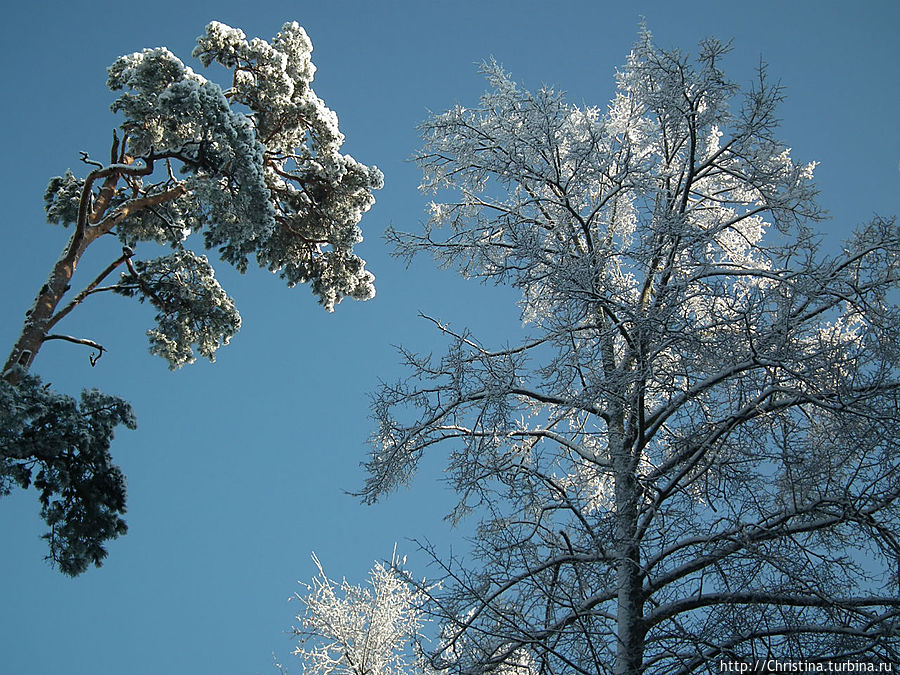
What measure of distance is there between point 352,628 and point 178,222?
25.8 ft

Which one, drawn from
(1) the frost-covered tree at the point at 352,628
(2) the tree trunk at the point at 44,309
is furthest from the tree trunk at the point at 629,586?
(1) the frost-covered tree at the point at 352,628

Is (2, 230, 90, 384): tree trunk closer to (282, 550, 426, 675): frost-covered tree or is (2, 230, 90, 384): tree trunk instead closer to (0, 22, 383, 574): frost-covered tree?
(0, 22, 383, 574): frost-covered tree

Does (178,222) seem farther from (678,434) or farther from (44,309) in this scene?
(678,434)

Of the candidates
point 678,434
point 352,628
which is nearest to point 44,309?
point 352,628

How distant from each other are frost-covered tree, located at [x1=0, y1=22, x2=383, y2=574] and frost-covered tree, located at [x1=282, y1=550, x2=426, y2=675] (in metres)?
4.81

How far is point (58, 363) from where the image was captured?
Result: 95.3 meters

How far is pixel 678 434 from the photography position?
23.0ft

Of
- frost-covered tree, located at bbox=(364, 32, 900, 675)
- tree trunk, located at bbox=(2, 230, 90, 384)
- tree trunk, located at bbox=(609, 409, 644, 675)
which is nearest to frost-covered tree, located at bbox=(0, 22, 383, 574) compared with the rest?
tree trunk, located at bbox=(2, 230, 90, 384)

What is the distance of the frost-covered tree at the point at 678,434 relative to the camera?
5730 mm

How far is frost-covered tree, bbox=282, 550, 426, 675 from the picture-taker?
14.1 m

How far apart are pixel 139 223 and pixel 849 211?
80.9 m

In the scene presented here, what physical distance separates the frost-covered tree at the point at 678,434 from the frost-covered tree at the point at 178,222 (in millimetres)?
4103

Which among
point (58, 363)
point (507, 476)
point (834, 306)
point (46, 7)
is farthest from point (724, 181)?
point (58, 363)

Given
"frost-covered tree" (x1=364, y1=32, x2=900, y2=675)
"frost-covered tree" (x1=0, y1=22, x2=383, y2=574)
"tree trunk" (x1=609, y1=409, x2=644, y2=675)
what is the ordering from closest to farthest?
"frost-covered tree" (x1=364, y1=32, x2=900, y2=675), "tree trunk" (x1=609, y1=409, x2=644, y2=675), "frost-covered tree" (x1=0, y1=22, x2=383, y2=574)
